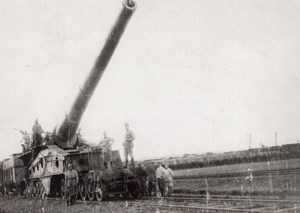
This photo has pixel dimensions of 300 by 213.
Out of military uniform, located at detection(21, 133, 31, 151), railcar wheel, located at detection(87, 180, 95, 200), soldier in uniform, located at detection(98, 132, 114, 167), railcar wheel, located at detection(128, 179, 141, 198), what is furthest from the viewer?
military uniform, located at detection(21, 133, 31, 151)

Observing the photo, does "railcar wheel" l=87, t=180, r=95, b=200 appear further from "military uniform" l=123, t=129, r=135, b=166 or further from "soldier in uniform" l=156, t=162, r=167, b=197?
"military uniform" l=123, t=129, r=135, b=166

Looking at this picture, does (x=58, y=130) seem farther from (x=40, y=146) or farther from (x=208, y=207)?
(x=208, y=207)

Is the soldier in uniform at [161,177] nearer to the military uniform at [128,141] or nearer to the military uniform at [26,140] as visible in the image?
the military uniform at [128,141]

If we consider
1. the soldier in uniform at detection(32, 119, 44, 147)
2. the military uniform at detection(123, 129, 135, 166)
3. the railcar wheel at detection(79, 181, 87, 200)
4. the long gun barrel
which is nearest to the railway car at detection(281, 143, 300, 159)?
the military uniform at detection(123, 129, 135, 166)

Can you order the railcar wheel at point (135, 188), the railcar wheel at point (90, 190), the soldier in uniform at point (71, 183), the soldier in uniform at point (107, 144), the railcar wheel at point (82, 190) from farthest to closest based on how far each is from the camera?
1. the soldier in uniform at point (107, 144)
2. the railcar wheel at point (82, 190)
3. the railcar wheel at point (135, 188)
4. the railcar wheel at point (90, 190)
5. the soldier in uniform at point (71, 183)

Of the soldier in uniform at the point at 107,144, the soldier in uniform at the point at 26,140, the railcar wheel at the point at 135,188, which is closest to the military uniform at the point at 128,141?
the soldier in uniform at the point at 107,144

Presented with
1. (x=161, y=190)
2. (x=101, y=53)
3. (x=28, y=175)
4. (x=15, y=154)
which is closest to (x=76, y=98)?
(x=101, y=53)
